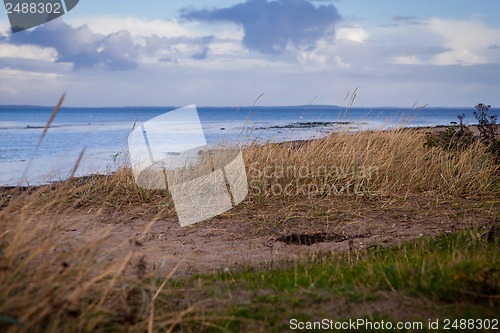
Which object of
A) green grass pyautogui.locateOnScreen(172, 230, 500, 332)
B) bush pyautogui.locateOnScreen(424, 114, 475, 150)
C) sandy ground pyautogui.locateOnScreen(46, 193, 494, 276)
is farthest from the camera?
bush pyautogui.locateOnScreen(424, 114, 475, 150)

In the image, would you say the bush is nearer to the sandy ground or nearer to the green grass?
the sandy ground

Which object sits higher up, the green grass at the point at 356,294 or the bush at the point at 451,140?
the bush at the point at 451,140

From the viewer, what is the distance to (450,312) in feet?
13.7

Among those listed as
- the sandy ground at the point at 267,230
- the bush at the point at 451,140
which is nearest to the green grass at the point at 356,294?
the sandy ground at the point at 267,230

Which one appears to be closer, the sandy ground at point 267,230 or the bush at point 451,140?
the sandy ground at point 267,230

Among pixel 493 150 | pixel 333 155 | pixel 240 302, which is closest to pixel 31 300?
pixel 240 302

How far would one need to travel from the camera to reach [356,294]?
4.44 meters

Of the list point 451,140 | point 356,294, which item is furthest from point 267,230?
point 451,140

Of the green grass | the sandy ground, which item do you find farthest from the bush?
the green grass

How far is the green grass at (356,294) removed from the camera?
4.12m

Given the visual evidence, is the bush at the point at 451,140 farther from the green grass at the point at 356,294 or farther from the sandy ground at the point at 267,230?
the green grass at the point at 356,294

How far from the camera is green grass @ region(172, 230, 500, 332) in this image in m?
4.12

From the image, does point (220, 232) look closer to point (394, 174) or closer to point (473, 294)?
point (394, 174)

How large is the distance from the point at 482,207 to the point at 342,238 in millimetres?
2617
